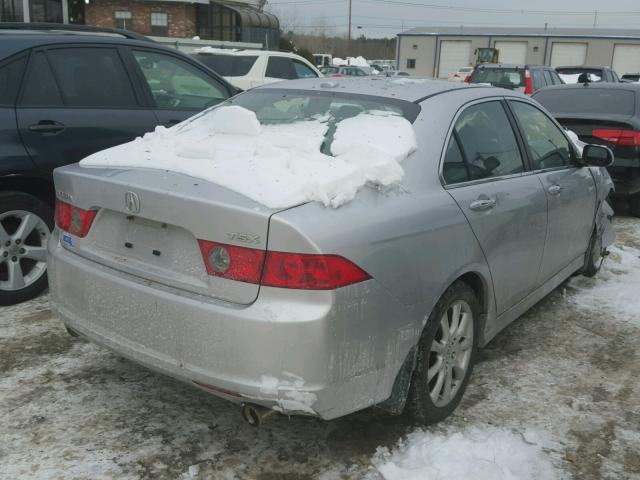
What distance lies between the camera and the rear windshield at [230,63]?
13196 millimetres

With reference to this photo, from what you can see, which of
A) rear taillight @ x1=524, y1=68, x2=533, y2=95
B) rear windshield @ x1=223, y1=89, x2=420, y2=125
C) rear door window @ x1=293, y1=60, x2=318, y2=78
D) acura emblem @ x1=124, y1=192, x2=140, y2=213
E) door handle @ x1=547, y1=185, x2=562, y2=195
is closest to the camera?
acura emblem @ x1=124, y1=192, x2=140, y2=213

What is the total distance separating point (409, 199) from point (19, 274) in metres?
2.88

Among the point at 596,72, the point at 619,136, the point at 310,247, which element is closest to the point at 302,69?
the point at 619,136

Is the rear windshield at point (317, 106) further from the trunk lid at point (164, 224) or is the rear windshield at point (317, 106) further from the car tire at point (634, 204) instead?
the car tire at point (634, 204)

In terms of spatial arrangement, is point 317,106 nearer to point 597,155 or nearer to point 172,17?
point 597,155

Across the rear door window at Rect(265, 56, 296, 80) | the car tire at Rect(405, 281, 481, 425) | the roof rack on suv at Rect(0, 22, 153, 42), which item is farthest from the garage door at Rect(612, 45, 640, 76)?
the car tire at Rect(405, 281, 481, 425)

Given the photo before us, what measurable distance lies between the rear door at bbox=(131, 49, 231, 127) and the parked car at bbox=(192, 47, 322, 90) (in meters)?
7.45

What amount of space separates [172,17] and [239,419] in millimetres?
28905

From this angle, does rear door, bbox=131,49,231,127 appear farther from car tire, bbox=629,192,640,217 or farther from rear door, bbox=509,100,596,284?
car tire, bbox=629,192,640,217

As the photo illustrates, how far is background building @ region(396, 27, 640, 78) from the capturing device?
5416cm

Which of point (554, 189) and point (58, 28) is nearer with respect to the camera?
point (554, 189)

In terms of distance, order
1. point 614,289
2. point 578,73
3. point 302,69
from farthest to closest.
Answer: point 578,73
point 302,69
point 614,289

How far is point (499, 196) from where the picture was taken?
3371mm

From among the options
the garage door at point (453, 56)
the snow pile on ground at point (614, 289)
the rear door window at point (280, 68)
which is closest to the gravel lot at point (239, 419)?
the snow pile on ground at point (614, 289)
